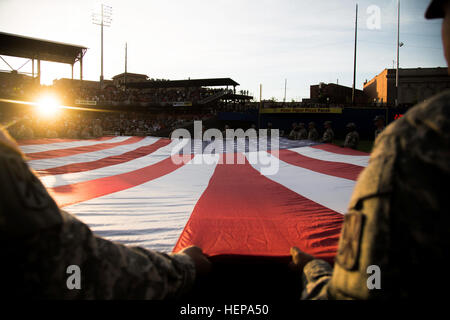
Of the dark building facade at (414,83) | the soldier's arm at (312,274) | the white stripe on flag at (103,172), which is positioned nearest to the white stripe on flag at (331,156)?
the white stripe on flag at (103,172)

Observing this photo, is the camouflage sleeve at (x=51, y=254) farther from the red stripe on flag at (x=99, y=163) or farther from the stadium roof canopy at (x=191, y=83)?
the stadium roof canopy at (x=191, y=83)

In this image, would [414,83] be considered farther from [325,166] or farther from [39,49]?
[39,49]

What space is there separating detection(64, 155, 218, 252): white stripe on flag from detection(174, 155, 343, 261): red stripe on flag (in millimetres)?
90

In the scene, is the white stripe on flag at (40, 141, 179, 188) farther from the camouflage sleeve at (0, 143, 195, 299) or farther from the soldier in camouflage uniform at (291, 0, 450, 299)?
the soldier in camouflage uniform at (291, 0, 450, 299)

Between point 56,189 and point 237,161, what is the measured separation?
8.51 feet

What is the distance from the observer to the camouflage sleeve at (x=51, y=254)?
0.51 m

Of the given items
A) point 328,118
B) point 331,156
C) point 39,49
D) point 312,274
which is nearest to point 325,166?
point 331,156

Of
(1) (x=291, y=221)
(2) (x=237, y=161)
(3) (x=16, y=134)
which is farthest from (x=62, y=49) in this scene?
(1) (x=291, y=221)

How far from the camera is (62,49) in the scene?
18.6 meters

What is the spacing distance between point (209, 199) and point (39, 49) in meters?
22.3

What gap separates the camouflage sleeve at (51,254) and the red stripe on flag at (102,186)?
1.44 meters

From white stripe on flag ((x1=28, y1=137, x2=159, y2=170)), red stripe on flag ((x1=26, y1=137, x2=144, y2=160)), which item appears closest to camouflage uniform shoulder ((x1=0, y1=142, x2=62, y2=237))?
white stripe on flag ((x1=28, y1=137, x2=159, y2=170))

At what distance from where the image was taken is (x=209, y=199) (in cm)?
207
